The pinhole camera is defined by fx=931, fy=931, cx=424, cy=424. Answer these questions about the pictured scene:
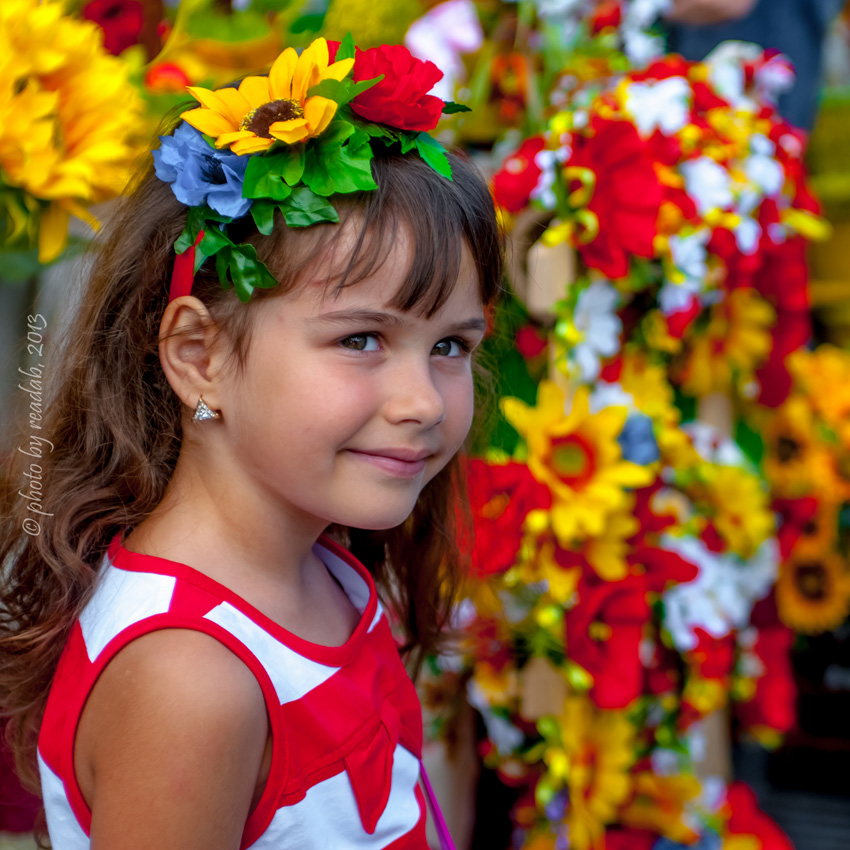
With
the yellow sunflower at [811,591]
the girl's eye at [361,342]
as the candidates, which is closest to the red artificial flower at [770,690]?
the yellow sunflower at [811,591]

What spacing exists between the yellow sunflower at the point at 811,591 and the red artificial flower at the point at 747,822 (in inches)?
16.1

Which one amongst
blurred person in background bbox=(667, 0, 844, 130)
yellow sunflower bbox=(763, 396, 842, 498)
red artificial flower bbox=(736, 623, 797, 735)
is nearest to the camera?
red artificial flower bbox=(736, 623, 797, 735)

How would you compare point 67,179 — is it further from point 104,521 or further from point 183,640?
point 183,640

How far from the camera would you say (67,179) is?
1.03 metres

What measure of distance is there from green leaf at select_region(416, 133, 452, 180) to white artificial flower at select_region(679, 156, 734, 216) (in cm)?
76

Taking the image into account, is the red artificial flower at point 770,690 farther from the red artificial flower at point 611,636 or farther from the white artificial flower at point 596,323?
the white artificial flower at point 596,323

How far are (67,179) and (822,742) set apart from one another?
2.26 m

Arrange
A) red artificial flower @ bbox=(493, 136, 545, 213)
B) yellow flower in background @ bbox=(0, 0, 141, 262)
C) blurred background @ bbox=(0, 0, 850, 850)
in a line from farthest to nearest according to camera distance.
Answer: red artificial flower @ bbox=(493, 136, 545, 213)
blurred background @ bbox=(0, 0, 850, 850)
yellow flower in background @ bbox=(0, 0, 141, 262)

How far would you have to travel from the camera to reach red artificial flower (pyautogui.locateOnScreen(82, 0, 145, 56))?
1327 mm

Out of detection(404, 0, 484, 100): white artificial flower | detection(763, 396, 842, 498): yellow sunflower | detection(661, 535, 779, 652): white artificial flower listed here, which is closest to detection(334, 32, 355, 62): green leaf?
detection(404, 0, 484, 100): white artificial flower

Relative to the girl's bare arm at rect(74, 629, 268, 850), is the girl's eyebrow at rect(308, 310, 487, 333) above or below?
above

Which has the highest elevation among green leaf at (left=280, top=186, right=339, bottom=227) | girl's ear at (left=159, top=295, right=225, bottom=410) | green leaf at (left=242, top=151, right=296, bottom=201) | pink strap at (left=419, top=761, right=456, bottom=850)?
green leaf at (left=242, top=151, right=296, bottom=201)

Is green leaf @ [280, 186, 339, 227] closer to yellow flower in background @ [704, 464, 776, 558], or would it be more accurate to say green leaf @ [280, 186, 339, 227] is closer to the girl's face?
the girl's face

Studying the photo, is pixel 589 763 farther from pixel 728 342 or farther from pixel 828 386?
pixel 828 386
